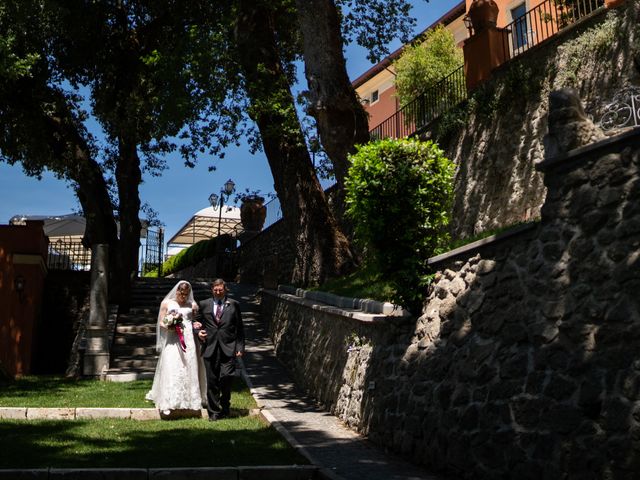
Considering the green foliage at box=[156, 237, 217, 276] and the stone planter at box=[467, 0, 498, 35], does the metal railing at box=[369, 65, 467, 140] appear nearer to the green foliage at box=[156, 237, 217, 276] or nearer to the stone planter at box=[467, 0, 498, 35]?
the stone planter at box=[467, 0, 498, 35]

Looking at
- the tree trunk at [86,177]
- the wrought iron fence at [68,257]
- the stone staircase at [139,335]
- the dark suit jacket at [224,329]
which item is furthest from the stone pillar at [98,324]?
the wrought iron fence at [68,257]

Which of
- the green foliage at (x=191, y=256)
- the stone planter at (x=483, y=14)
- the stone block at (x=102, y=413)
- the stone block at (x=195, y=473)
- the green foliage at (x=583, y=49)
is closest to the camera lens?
the stone block at (x=195, y=473)

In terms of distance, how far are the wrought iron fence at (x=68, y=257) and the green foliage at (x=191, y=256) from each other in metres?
6.81

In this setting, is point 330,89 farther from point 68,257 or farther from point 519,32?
point 68,257

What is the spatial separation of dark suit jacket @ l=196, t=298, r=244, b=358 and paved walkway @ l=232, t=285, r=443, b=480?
1.05 metres

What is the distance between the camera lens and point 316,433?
8.01m

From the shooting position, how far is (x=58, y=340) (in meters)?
18.6

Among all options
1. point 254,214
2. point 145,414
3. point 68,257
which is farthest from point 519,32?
point 254,214

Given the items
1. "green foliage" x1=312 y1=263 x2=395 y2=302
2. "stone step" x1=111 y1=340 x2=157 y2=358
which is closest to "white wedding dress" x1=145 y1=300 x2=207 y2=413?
"green foliage" x1=312 y1=263 x2=395 y2=302

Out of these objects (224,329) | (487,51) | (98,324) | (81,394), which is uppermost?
(487,51)

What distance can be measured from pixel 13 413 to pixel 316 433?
3994 mm

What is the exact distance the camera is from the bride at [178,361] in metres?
8.88

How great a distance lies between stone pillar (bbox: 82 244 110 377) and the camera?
13438mm

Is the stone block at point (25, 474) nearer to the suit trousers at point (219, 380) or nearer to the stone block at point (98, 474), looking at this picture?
the stone block at point (98, 474)
